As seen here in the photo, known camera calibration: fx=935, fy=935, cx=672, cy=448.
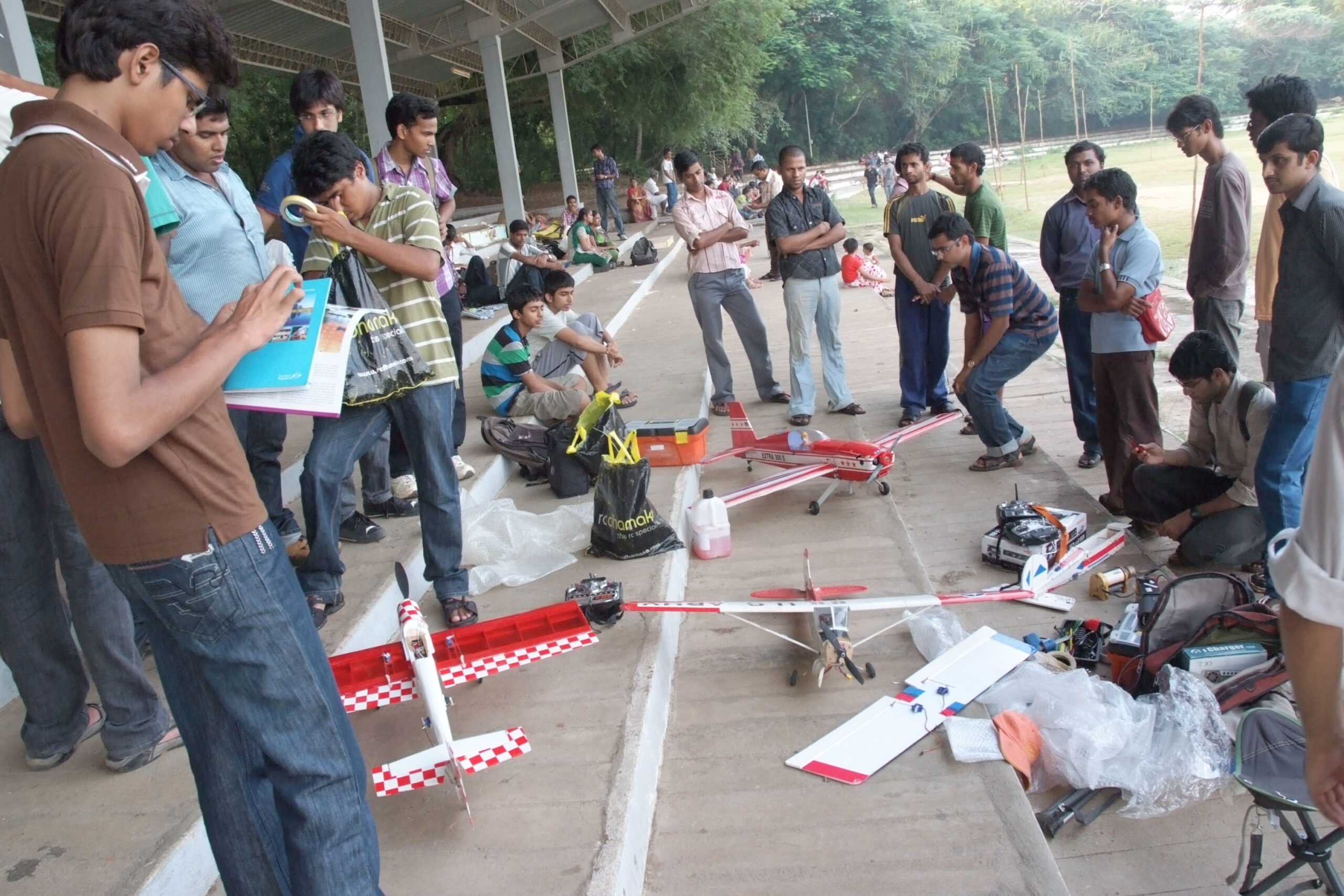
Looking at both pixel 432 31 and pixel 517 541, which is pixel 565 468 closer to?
pixel 517 541

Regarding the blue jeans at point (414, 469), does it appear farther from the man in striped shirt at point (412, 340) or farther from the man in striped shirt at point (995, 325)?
the man in striped shirt at point (995, 325)

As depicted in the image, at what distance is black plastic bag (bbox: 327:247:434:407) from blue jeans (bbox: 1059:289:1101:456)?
4.10 m

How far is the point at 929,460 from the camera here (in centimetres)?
639

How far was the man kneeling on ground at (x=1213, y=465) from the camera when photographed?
4188mm

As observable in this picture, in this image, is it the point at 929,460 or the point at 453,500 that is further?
the point at 929,460

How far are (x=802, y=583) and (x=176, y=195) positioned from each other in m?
3.11

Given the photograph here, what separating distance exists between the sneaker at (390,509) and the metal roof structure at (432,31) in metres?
5.80

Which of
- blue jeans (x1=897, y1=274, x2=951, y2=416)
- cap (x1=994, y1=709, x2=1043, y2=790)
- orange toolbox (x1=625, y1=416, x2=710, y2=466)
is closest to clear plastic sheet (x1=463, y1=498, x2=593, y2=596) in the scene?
orange toolbox (x1=625, y1=416, x2=710, y2=466)

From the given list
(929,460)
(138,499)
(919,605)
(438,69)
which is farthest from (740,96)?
(138,499)

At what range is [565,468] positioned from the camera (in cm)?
518

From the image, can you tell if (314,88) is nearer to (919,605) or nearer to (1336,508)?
(919,605)

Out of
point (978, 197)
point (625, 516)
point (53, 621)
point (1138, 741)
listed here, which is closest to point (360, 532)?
point (625, 516)

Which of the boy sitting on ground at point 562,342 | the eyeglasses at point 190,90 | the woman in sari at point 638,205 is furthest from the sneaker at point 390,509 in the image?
the woman in sari at point 638,205

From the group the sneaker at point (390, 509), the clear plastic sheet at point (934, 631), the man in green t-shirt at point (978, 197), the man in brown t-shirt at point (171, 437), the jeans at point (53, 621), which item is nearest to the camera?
the man in brown t-shirt at point (171, 437)
